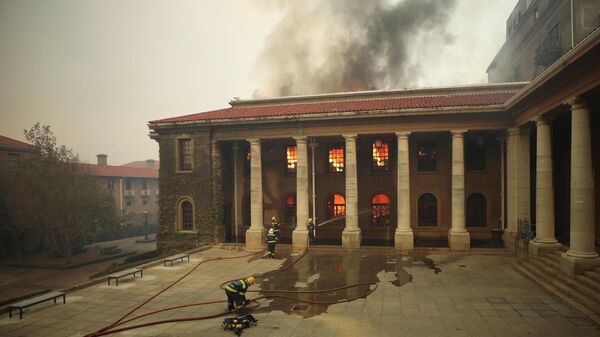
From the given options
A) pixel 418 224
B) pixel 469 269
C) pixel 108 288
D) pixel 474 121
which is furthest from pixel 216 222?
pixel 474 121

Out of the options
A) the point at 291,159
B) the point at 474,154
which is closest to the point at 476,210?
the point at 474,154

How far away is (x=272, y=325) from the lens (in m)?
10.9

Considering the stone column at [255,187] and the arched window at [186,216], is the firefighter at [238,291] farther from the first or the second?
the arched window at [186,216]

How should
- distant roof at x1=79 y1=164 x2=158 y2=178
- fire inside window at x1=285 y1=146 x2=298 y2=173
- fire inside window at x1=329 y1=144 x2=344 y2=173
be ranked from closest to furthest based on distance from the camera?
fire inside window at x1=329 y1=144 x2=344 y2=173 → fire inside window at x1=285 y1=146 x2=298 y2=173 → distant roof at x1=79 y1=164 x2=158 y2=178

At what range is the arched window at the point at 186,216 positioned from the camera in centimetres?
2545

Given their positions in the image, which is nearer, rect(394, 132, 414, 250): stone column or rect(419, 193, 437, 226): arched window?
rect(394, 132, 414, 250): stone column

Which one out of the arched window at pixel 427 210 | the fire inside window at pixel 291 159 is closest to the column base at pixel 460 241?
the arched window at pixel 427 210

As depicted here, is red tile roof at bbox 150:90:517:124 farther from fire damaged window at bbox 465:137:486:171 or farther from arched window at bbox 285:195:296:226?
arched window at bbox 285:195:296:226

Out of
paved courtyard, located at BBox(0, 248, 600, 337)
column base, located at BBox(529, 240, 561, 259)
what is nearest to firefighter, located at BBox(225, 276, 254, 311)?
paved courtyard, located at BBox(0, 248, 600, 337)

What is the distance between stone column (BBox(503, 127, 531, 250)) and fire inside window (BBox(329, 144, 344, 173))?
10.8m

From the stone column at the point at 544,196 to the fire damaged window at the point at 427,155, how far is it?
8198mm

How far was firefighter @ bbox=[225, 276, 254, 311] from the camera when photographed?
11.8 metres

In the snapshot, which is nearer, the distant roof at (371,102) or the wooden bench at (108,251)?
the distant roof at (371,102)

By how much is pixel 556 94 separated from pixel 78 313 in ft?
65.8
